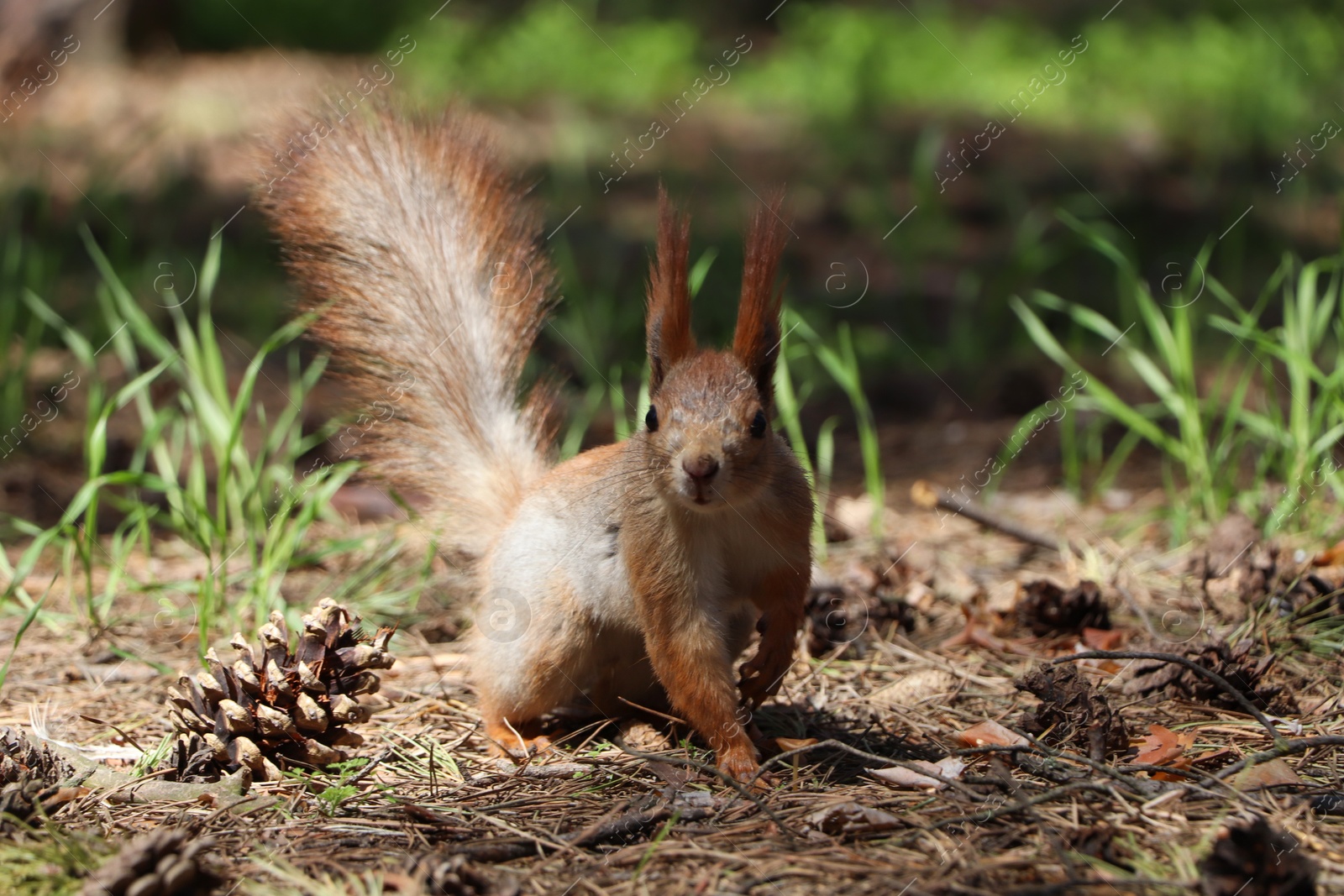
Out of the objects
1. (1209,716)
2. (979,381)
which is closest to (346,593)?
(1209,716)

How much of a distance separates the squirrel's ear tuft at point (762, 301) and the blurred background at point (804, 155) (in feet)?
3.08

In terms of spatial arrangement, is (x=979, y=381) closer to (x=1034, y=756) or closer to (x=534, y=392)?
(x=534, y=392)

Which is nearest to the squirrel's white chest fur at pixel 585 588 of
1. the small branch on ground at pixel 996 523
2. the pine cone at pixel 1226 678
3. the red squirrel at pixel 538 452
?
the red squirrel at pixel 538 452

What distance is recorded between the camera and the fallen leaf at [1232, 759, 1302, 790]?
1760 millimetres

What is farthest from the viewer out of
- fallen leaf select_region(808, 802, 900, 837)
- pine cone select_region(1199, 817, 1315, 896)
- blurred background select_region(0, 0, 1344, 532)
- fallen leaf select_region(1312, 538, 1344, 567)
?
blurred background select_region(0, 0, 1344, 532)

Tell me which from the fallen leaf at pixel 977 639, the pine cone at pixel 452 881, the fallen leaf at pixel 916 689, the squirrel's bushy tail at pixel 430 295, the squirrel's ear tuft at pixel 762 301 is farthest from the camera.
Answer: the fallen leaf at pixel 977 639

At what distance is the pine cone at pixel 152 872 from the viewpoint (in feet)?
4.77

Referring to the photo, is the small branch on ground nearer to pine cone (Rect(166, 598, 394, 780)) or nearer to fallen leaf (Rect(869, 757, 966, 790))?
fallen leaf (Rect(869, 757, 966, 790))

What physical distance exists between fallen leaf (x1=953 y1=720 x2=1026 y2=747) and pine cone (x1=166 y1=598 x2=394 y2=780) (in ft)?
3.33

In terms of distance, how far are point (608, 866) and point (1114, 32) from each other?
28.9 feet

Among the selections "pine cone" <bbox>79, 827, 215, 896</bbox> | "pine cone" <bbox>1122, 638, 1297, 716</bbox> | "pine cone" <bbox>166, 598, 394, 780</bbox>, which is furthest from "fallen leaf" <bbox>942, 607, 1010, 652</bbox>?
"pine cone" <bbox>79, 827, 215, 896</bbox>

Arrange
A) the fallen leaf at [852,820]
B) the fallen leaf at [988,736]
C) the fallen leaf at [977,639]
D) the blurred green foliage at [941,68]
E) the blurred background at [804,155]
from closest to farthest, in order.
Result: 1. the fallen leaf at [852,820]
2. the fallen leaf at [988,736]
3. the fallen leaf at [977,639]
4. the blurred background at [804,155]
5. the blurred green foliage at [941,68]

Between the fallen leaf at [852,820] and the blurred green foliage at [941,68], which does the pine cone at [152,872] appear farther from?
the blurred green foliage at [941,68]

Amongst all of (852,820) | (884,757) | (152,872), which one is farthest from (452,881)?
(884,757)
